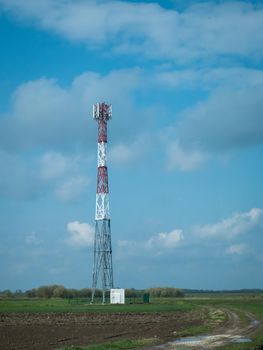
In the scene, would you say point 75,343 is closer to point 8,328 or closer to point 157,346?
point 157,346

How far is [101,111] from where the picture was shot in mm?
80438

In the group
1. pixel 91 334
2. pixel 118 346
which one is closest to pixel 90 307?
pixel 91 334

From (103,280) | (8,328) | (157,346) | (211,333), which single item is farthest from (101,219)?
(157,346)

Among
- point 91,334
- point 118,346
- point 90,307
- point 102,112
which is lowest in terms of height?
point 118,346

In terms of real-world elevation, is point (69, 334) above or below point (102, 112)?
below

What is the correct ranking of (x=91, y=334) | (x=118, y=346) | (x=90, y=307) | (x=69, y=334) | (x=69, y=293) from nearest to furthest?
(x=118, y=346)
(x=69, y=334)
(x=91, y=334)
(x=90, y=307)
(x=69, y=293)

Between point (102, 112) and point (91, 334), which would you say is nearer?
point (91, 334)

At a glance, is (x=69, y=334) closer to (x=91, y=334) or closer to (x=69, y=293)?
(x=91, y=334)

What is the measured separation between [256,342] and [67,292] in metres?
107

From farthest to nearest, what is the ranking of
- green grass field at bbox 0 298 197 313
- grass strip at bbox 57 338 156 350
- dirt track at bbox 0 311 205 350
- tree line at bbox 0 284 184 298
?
tree line at bbox 0 284 184 298
green grass field at bbox 0 298 197 313
dirt track at bbox 0 311 205 350
grass strip at bbox 57 338 156 350

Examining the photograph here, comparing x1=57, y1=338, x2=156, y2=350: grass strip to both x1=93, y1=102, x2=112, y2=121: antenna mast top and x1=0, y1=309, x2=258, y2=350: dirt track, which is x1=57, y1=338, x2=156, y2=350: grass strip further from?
x1=93, y1=102, x2=112, y2=121: antenna mast top

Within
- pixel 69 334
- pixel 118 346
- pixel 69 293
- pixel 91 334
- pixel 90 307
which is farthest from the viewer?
pixel 69 293

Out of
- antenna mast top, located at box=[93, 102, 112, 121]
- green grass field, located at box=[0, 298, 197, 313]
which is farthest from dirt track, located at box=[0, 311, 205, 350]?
antenna mast top, located at box=[93, 102, 112, 121]

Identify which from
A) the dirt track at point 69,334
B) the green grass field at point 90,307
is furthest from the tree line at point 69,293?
the dirt track at point 69,334
